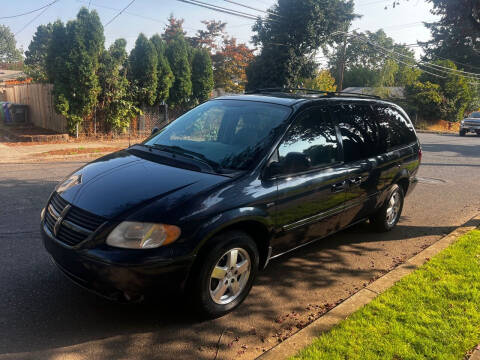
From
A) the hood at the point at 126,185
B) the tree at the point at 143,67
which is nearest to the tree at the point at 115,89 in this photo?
the tree at the point at 143,67

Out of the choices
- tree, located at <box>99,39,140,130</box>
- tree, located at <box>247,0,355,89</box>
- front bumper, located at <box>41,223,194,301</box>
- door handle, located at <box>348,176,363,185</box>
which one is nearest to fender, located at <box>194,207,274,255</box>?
front bumper, located at <box>41,223,194,301</box>

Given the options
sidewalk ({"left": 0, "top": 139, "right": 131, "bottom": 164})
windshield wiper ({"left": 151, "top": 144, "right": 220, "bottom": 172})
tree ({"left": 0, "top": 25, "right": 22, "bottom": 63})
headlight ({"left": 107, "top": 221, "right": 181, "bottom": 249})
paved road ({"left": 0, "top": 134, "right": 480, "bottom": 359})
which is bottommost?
paved road ({"left": 0, "top": 134, "right": 480, "bottom": 359})

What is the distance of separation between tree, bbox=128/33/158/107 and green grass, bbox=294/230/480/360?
1508 cm

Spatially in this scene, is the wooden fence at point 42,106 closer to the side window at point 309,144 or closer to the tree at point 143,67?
the tree at point 143,67

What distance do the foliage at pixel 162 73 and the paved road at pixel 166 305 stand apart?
1271cm

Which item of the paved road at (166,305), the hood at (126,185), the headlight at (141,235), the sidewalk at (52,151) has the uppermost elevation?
the hood at (126,185)

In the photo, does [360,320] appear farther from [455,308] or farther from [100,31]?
[100,31]

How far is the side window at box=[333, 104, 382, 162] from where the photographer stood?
4316 millimetres

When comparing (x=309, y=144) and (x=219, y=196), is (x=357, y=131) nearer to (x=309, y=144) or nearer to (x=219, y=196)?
(x=309, y=144)

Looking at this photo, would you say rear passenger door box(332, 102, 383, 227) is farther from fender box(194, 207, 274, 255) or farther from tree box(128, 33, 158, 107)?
tree box(128, 33, 158, 107)

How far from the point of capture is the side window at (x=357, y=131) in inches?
170

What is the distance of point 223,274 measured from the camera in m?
3.16

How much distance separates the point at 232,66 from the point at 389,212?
3885 cm

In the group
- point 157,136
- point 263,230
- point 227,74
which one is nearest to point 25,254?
point 157,136
